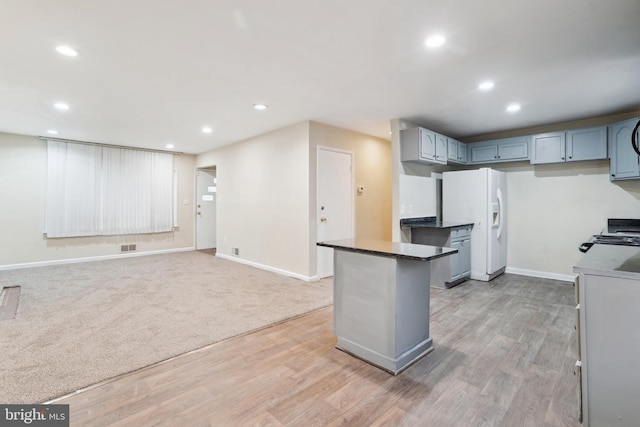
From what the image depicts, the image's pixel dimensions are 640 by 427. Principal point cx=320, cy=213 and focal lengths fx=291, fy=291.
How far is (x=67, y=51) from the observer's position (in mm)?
2496

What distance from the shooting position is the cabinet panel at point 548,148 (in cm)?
442

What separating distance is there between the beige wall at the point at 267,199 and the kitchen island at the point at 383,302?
2.16 meters

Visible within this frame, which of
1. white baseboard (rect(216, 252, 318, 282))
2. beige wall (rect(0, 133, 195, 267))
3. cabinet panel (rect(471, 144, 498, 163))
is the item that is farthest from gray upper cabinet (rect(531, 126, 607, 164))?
beige wall (rect(0, 133, 195, 267))

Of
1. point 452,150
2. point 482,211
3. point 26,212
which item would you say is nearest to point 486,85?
point 452,150

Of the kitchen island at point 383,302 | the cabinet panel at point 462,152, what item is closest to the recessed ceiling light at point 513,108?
the cabinet panel at point 462,152

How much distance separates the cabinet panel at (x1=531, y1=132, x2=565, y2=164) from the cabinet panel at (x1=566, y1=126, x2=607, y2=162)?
0.09 m

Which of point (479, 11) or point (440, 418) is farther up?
point (479, 11)

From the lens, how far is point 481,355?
2.40 m

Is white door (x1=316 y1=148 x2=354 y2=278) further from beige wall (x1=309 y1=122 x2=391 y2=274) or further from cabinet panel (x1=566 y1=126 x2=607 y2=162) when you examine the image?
cabinet panel (x1=566 y1=126 x2=607 y2=162)

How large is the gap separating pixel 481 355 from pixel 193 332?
2.58 meters

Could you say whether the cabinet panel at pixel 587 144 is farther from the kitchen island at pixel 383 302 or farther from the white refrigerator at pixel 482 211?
the kitchen island at pixel 383 302

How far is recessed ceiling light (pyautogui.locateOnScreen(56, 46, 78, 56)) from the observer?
2447 mm

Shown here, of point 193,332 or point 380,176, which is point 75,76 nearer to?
point 193,332

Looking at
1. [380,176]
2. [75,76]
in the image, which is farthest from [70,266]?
[380,176]
